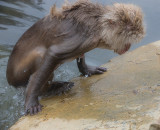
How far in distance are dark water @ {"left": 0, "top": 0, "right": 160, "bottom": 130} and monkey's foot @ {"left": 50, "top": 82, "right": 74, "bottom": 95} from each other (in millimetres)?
619

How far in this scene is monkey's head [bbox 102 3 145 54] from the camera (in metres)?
3.52

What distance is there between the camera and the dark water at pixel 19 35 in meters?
4.50

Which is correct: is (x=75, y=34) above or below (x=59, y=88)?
above

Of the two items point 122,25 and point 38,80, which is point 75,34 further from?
point 38,80

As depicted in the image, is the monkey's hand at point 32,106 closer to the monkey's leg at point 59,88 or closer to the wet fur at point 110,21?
the monkey's leg at point 59,88

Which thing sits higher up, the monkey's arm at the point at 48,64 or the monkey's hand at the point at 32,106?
the monkey's arm at the point at 48,64

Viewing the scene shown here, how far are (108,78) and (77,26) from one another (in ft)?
4.12

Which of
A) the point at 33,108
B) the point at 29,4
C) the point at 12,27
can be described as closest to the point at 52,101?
the point at 33,108

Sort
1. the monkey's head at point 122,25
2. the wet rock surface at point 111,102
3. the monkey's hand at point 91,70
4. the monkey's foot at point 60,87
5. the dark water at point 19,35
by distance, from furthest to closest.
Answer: the monkey's hand at point 91,70 < the dark water at point 19,35 < the monkey's foot at point 60,87 < the monkey's head at point 122,25 < the wet rock surface at point 111,102

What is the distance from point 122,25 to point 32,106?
1.59 metres

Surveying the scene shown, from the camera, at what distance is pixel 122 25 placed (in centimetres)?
354

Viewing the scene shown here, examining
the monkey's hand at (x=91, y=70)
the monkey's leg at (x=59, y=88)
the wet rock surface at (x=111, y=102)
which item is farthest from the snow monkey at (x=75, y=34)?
the monkey's hand at (x=91, y=70)

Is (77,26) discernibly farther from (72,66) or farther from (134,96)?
(72,66)

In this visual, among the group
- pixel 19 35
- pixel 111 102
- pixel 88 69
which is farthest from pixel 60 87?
pixel 19 35
